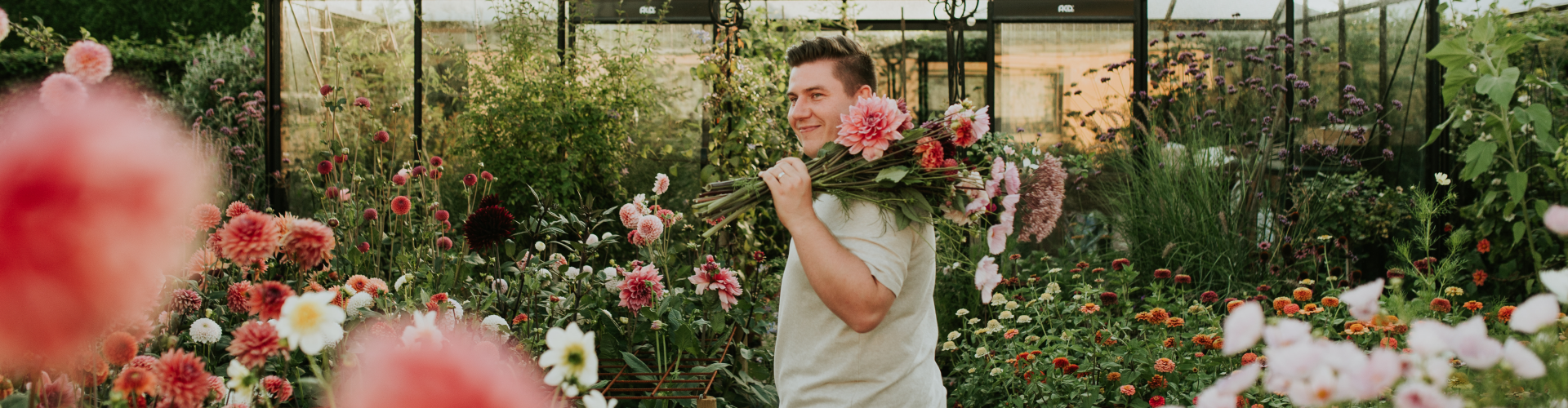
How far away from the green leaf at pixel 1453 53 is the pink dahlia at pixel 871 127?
10.5ft

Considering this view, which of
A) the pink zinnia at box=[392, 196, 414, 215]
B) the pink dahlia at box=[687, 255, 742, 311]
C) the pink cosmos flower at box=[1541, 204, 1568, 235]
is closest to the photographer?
the pink cosmos flower at box=[1541, 204, 1568, 235]

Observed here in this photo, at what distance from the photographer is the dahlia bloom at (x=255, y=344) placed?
1.80ft

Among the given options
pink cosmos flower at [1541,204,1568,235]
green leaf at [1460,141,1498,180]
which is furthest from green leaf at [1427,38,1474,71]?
pink cosmos flower at [1541,204,1568,235]

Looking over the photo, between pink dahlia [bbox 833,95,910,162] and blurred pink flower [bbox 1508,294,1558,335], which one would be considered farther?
pink dahlia [bbox 833,95,910,162]

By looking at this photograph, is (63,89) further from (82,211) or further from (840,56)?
(840,56)

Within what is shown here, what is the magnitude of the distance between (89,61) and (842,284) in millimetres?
913

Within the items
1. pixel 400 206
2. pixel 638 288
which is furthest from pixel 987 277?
pixel 400 206

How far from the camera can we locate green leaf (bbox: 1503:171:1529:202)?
343 centimetres

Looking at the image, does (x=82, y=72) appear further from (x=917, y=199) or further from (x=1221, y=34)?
(x=1221, y=34)

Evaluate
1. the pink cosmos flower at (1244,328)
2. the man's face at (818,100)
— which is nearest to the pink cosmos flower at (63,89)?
the pink cosmos flower at (1244,328)

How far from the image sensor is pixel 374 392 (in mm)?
206

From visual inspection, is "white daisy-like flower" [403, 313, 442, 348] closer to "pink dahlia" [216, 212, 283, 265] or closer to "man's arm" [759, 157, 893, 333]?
"pink dahlia" [216, 212, 283, 265]

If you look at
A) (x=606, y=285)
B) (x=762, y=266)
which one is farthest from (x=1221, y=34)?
(x=606, y=285)

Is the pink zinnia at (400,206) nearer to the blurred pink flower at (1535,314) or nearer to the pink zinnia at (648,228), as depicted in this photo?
the pink zinnia at (648,228)
